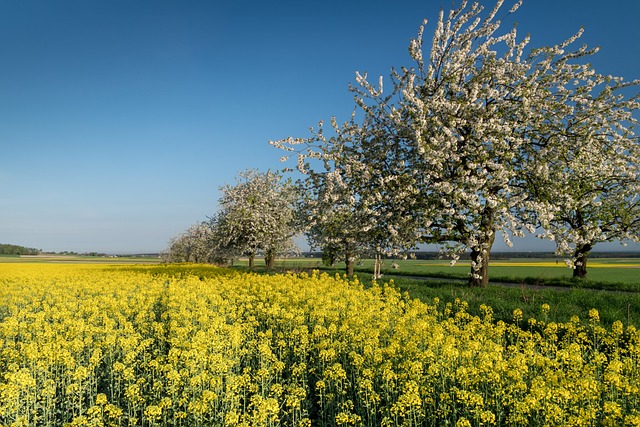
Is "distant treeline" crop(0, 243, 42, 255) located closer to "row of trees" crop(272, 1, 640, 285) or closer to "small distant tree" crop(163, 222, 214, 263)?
"small distant tree" crop(163, 222, 214, 263)

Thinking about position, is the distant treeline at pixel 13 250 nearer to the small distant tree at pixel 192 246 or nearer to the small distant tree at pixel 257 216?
the small distant tree at pixel 192 246

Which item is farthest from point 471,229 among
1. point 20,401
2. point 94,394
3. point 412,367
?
point 20,401

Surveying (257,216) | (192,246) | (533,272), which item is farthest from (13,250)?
(533,272)

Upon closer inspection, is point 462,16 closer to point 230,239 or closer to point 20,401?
point 20,401

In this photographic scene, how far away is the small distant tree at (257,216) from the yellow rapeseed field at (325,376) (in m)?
30.4

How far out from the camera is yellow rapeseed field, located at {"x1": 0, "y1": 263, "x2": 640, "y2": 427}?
644cm

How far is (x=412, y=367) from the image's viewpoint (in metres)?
7.13

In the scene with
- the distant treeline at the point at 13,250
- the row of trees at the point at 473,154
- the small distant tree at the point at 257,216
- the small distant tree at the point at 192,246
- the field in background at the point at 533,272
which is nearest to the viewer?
the row of trees at the point at 473,154

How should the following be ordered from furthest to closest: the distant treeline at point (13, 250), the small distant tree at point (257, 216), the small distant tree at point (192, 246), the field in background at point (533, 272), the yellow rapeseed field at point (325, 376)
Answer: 1. the distant treeline at point (13, 250)
2. the small distant tree at point (192, 246)
3. the small distant tree at point (257, 216)
4. the field in background at point (533, 272)
5. the yellow rapeseed field at point (325, 376)

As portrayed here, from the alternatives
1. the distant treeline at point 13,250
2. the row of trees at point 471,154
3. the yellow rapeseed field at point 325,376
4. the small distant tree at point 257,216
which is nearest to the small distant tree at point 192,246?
the small distant tree at point 257,216

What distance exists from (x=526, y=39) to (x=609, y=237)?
13.7 metres

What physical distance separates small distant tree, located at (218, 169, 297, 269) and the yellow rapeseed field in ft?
99.8

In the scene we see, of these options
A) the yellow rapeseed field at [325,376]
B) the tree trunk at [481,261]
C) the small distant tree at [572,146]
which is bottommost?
the yellow rapeseed field at [325,376]

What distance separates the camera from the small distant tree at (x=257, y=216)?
1784 inches
